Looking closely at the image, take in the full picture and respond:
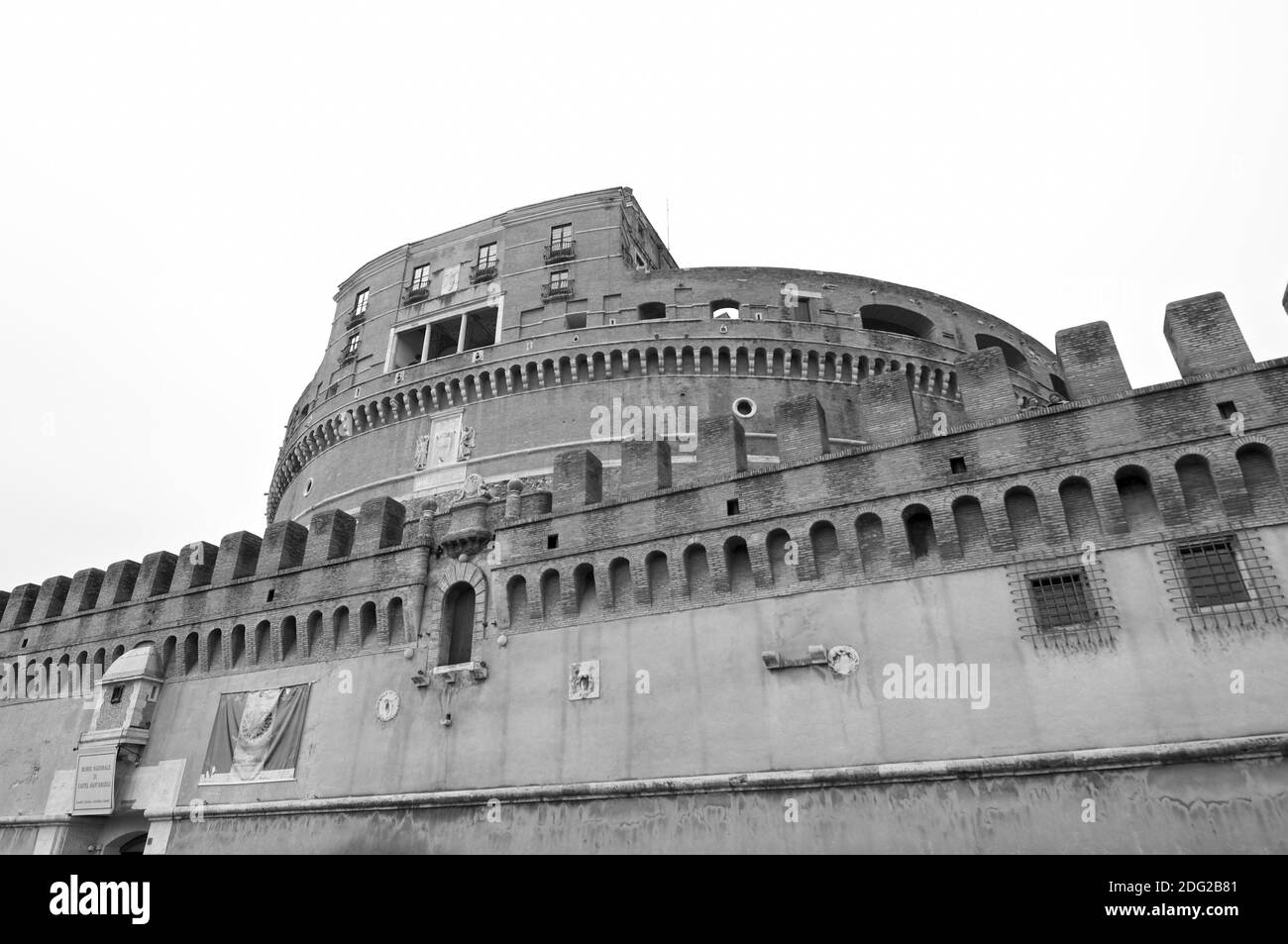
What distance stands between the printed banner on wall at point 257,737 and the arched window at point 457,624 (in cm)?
365

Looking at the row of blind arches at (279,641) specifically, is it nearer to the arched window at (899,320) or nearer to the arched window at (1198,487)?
the arched window at (1198,487)

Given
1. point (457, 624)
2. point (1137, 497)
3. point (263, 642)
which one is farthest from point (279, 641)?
point (1137, 497)

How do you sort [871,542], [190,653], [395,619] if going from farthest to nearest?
[190,653]
[395,619]
[871,542]

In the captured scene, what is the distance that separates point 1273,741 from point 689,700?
821 centimetres

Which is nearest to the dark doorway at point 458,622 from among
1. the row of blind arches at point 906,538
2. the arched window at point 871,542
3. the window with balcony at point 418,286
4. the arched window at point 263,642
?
the row of blind arches at point 906,538

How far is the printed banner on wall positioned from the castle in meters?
0.08

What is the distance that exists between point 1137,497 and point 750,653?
6.62 meters

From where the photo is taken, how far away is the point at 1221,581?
37.6 feet

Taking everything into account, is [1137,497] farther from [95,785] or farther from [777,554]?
[95,785]

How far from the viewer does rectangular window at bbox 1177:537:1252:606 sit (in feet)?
37.2

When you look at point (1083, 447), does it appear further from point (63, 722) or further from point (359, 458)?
point (359, 458)

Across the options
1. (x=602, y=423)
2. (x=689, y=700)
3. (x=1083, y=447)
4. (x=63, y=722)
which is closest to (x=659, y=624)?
(x=689, y=700)

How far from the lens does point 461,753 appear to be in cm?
1541

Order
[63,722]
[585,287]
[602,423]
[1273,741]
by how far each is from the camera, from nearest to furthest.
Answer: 1. [1273,741]
2. [63,722]
3. [602,423]
4. [585,287]
